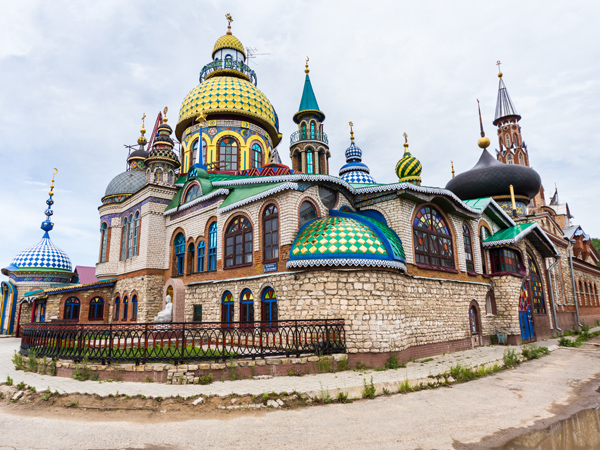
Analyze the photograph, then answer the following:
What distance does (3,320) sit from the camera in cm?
2505

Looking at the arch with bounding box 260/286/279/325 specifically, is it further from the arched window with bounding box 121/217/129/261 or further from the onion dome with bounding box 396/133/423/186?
the arched window with bounding box 121/217/129/261

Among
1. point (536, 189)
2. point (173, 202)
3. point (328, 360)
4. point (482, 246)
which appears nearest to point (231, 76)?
point (173, 202)

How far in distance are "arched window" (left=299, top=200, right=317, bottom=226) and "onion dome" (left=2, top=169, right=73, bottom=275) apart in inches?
840

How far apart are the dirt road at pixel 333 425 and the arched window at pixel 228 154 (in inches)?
590

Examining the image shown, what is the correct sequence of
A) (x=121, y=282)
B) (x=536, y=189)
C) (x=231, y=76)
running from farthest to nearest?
(x=536, y=189), (x=231, y=76), (x=121, y=282)

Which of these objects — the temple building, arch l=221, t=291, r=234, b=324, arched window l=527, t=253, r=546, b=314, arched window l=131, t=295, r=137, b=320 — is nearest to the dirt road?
the temple building

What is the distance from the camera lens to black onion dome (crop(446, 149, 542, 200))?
82.1ft

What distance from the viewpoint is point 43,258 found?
1032 inches

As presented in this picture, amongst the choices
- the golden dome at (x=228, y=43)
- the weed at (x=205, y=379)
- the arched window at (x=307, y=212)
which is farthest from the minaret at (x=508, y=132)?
the weed at (x=205, y=379)

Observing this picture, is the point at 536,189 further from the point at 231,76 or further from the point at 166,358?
the point at 166,358

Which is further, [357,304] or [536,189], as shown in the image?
[536,189]

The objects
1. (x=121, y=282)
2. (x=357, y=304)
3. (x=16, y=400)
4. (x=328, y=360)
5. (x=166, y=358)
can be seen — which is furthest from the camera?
(x=121, y=282)

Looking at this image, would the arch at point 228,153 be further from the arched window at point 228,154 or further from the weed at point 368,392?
the weed at point 368,392

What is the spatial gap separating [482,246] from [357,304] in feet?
29.8
